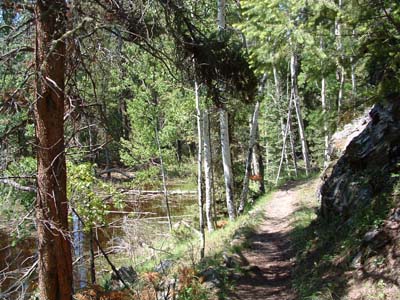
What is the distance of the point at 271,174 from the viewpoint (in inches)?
1453

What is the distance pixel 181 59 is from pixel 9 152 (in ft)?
8.18

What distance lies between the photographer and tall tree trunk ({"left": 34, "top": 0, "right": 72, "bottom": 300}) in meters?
4.43

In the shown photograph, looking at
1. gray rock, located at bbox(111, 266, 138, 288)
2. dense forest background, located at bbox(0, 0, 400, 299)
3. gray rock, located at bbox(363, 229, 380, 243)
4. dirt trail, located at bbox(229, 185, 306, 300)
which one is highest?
dense forest background, located at bbox(0, 0, 400, 299)

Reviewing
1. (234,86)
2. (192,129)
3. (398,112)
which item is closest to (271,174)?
(192,129)

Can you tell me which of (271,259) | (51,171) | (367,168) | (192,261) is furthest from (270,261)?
(51,171)

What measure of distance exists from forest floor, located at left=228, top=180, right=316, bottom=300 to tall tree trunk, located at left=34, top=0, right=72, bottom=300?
3.77 m

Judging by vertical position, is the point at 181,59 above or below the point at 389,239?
above

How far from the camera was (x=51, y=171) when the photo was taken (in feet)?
15.0

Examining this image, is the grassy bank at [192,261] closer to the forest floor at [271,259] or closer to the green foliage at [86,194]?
the forest floor at [271,259]

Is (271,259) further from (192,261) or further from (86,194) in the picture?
(86,194)

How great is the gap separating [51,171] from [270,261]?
6.31 metres

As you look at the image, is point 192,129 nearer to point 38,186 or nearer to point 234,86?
point 234,86

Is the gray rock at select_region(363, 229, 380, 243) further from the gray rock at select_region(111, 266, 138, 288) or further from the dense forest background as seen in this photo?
the gray rock at select_region(111, 266, 138, 288)

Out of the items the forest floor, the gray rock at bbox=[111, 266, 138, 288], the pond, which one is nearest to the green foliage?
the pond
